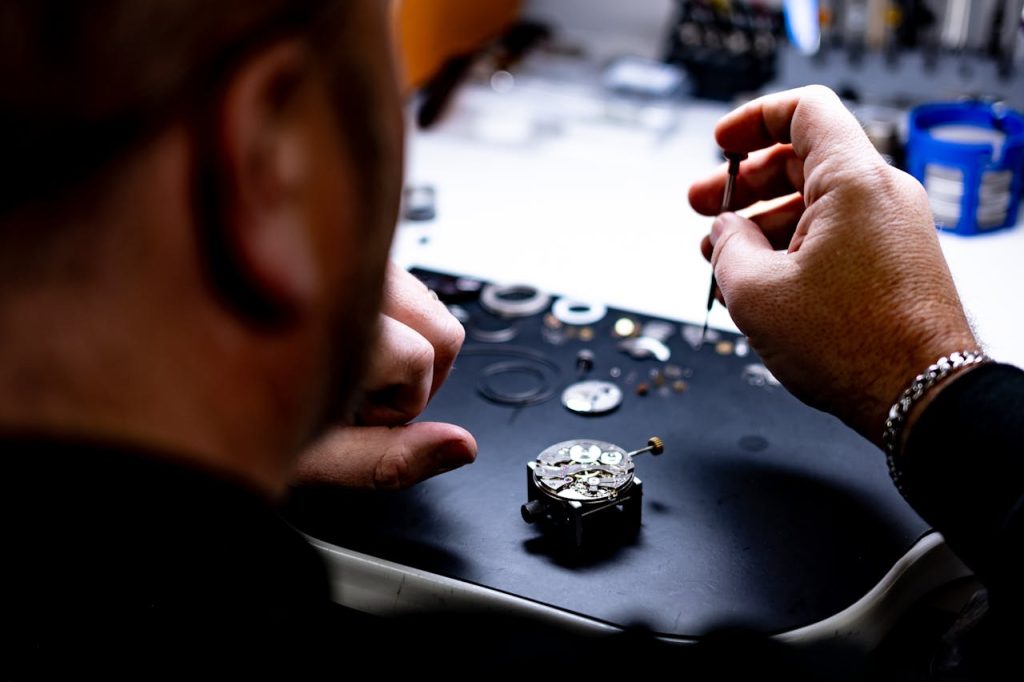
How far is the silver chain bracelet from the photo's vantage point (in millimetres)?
792

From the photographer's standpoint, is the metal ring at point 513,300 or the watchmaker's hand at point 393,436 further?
the metal ring at point 513,300

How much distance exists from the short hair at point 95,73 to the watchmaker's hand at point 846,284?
1.84 ft

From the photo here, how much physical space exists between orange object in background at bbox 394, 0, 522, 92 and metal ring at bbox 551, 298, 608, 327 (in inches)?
23.5

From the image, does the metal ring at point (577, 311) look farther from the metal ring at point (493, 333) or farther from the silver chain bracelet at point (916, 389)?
the silver chain bracelet at point (916, 389)

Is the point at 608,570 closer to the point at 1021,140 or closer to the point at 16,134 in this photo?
the point at 16,134

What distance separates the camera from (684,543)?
859 millimetres

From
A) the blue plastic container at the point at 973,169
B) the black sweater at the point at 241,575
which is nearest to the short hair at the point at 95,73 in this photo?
the black sweater at the point at 241,575

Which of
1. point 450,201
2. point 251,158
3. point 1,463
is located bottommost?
point 450,201

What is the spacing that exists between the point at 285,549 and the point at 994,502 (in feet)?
1.63

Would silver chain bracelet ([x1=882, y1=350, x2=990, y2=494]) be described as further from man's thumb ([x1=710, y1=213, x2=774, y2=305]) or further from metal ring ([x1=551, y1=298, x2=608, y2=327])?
metal ring ([x1=551, y1=298, x2=608, y2=327])

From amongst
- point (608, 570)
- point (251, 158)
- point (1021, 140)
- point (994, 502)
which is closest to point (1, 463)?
point (251, 158)

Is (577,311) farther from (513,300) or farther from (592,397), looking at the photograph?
(592,397)

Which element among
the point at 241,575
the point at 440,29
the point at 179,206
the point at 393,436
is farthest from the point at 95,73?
the point at 440,29

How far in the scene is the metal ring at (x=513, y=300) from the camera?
1206 millimetres
